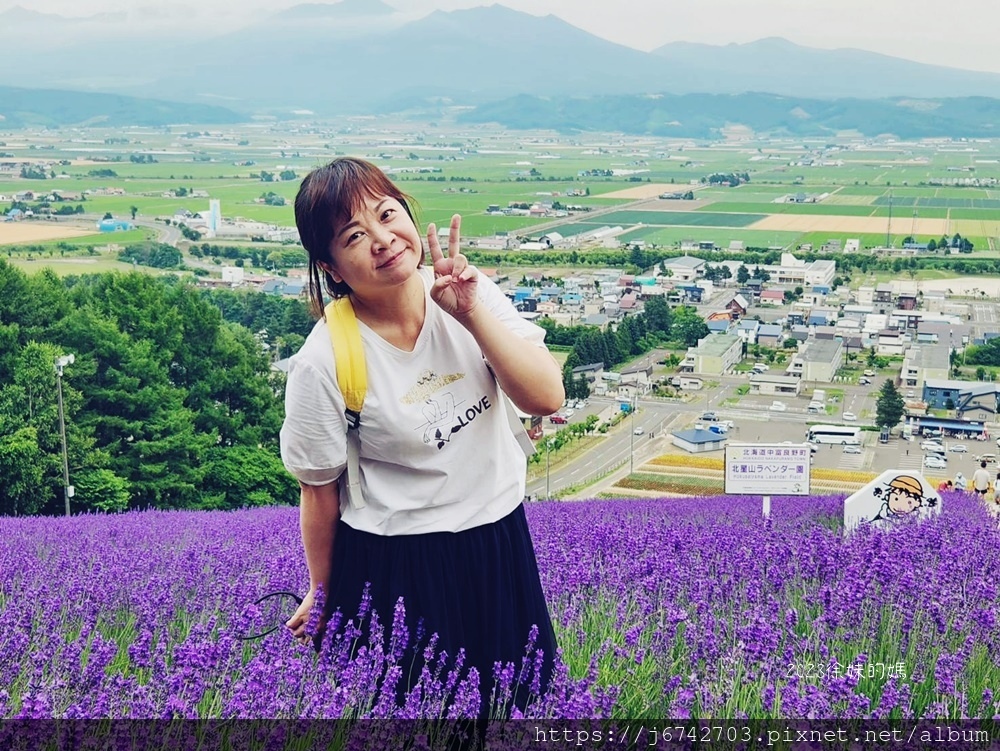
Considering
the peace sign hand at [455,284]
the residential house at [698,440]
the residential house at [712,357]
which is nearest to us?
the peace sign hand at [455,284]

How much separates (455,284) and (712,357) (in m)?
50.9

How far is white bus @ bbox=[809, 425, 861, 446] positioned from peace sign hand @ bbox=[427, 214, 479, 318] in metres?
38.5

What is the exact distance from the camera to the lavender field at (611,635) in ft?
5.48

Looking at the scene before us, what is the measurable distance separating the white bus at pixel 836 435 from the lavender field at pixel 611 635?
36.7 metres

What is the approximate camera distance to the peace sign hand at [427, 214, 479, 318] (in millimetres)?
1770

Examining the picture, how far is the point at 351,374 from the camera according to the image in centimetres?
179

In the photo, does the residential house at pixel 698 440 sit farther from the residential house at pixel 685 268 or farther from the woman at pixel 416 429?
the residential house at pixel 685 268

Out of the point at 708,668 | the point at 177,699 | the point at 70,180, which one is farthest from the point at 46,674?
the point at 70,180

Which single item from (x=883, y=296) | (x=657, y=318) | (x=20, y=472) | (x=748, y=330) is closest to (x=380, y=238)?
(x=20, y=472)

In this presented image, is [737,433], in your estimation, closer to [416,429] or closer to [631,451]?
[631,451]

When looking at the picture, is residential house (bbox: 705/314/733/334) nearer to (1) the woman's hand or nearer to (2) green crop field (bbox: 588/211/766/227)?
(2) green crop field (bbox: 588/211/766/227)

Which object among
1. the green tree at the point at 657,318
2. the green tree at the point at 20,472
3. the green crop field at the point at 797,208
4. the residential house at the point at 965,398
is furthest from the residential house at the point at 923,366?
the green crop field at the point at 797,208

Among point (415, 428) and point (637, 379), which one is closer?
point (415, 428)

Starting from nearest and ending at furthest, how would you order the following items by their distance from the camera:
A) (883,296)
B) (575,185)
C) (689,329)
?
1. (689,329)
2. (883,296)
3. (575,185)
